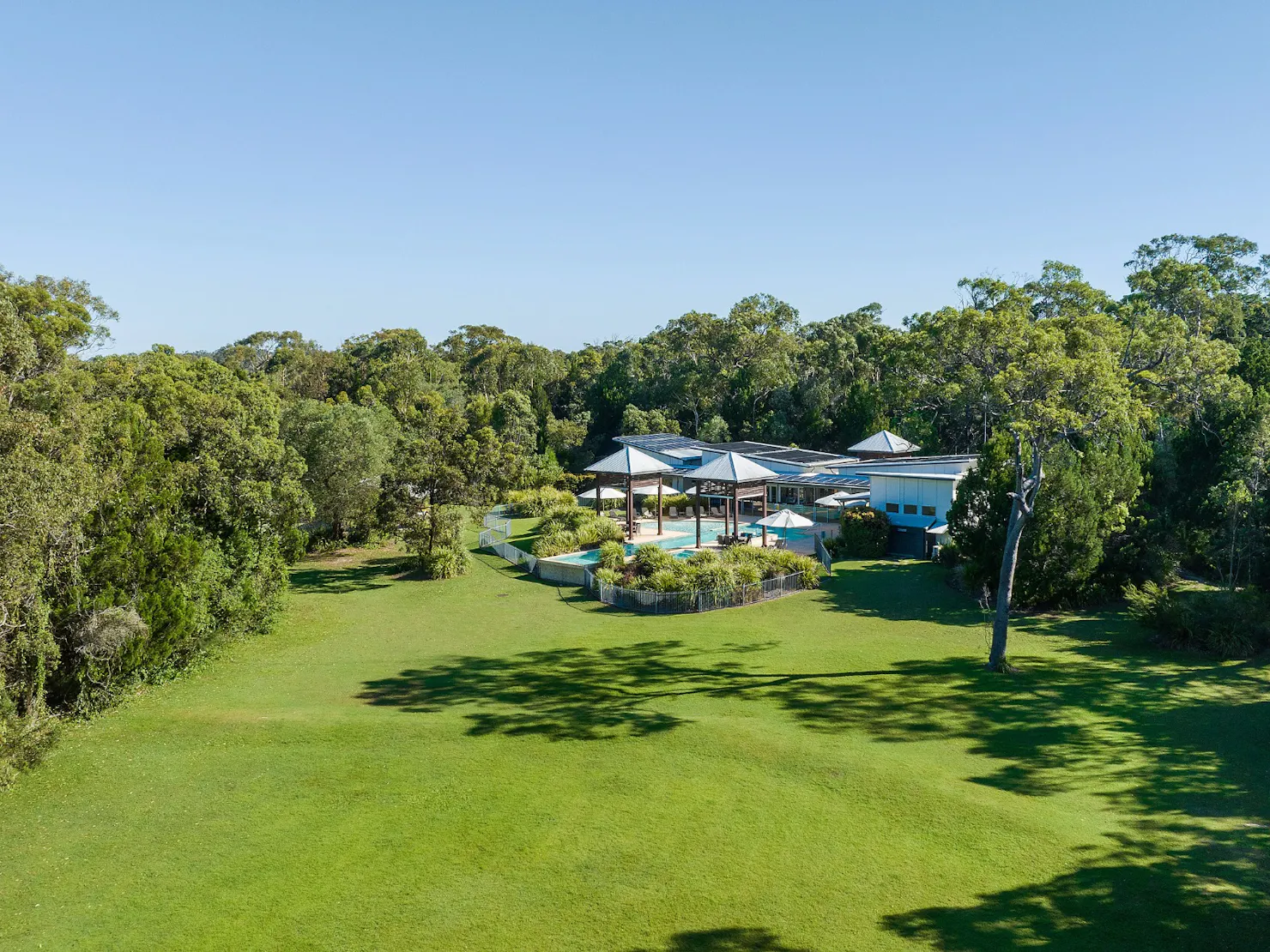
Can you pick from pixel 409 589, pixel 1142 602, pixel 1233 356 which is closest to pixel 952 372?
pixel 1142 602

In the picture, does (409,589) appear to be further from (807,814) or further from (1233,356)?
(1233,356)

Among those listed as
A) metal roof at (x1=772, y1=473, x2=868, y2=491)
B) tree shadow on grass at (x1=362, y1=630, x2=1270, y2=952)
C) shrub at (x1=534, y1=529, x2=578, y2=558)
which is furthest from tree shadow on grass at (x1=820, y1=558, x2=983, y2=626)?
shrub at (x1=534, y1=529, x2=578, y2=558)

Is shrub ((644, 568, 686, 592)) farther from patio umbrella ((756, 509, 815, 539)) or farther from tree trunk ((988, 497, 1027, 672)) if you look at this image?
tree trunk ((988, 497, 1027, 672))

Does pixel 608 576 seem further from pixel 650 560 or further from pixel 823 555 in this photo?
pixel 823 555

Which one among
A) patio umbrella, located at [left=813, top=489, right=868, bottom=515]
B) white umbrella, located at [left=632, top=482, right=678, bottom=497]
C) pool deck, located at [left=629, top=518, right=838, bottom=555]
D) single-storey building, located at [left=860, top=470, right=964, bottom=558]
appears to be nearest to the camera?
single-storey building, located at [left=860, top=470, right=964, bottom=558]

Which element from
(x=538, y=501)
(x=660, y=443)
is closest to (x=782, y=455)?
(x=660, y=443)
